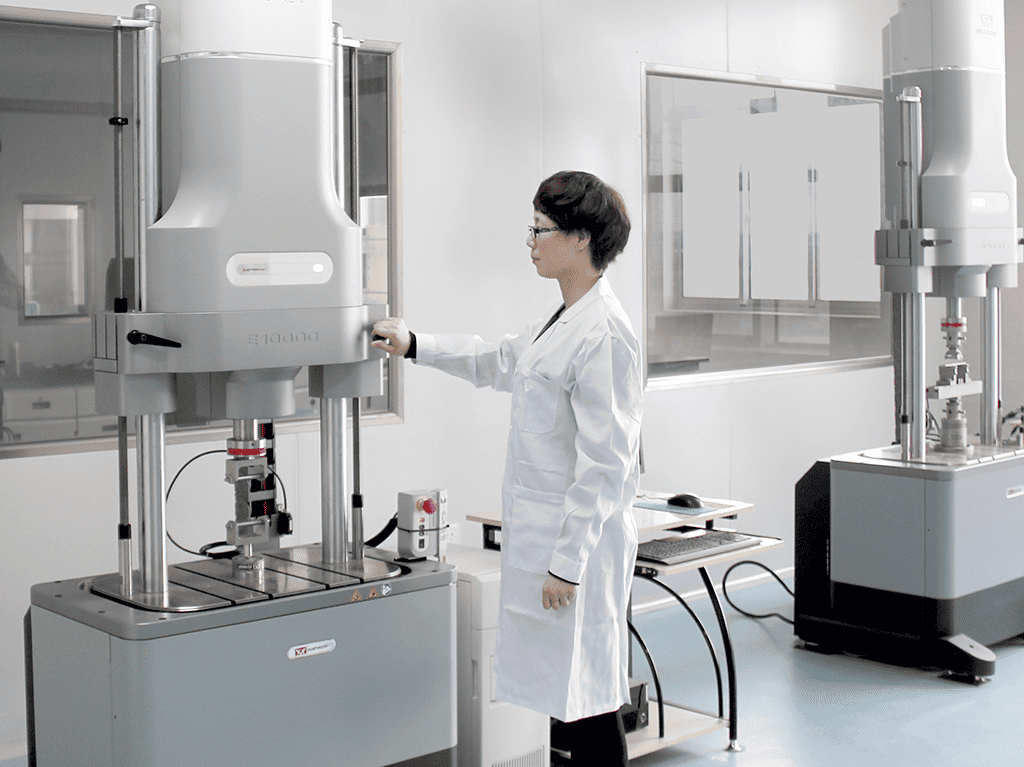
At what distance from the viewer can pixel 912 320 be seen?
162 inches

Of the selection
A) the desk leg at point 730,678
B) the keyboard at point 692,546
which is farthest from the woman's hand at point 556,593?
the desk leg at point 730,678

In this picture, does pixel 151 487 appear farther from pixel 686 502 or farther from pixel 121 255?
pixel 686 502

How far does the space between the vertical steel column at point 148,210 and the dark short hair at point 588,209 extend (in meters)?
0.80

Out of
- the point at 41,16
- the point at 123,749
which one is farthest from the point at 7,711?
the point at 41,16

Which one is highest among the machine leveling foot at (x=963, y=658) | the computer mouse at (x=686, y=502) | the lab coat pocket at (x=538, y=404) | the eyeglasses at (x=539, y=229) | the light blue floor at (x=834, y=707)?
the eyeglasses at (x=539, y=229)

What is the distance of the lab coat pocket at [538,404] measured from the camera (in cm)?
243

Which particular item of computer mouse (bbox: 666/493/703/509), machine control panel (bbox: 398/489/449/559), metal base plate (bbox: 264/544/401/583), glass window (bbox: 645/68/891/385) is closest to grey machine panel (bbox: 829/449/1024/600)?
computer mouse (bbox: 666/493/703/509)

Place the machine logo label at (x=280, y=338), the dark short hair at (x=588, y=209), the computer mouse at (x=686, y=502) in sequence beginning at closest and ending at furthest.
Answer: the machine logo label at (x=280, y=338), the dark short hair at (x=588, y=209), the computer mouse at (x=686, y=502)

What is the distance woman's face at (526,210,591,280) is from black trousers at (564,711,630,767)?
0.97 m

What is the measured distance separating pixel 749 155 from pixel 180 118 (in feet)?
11.6

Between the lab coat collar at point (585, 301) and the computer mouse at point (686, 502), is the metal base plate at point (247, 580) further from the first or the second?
the computer mouse at point (686, 502)

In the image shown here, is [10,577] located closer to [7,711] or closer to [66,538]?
[66,538]

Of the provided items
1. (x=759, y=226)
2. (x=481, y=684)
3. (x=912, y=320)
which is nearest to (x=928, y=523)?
(x=912, y=320)

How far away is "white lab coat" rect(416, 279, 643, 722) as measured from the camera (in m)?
2.34
